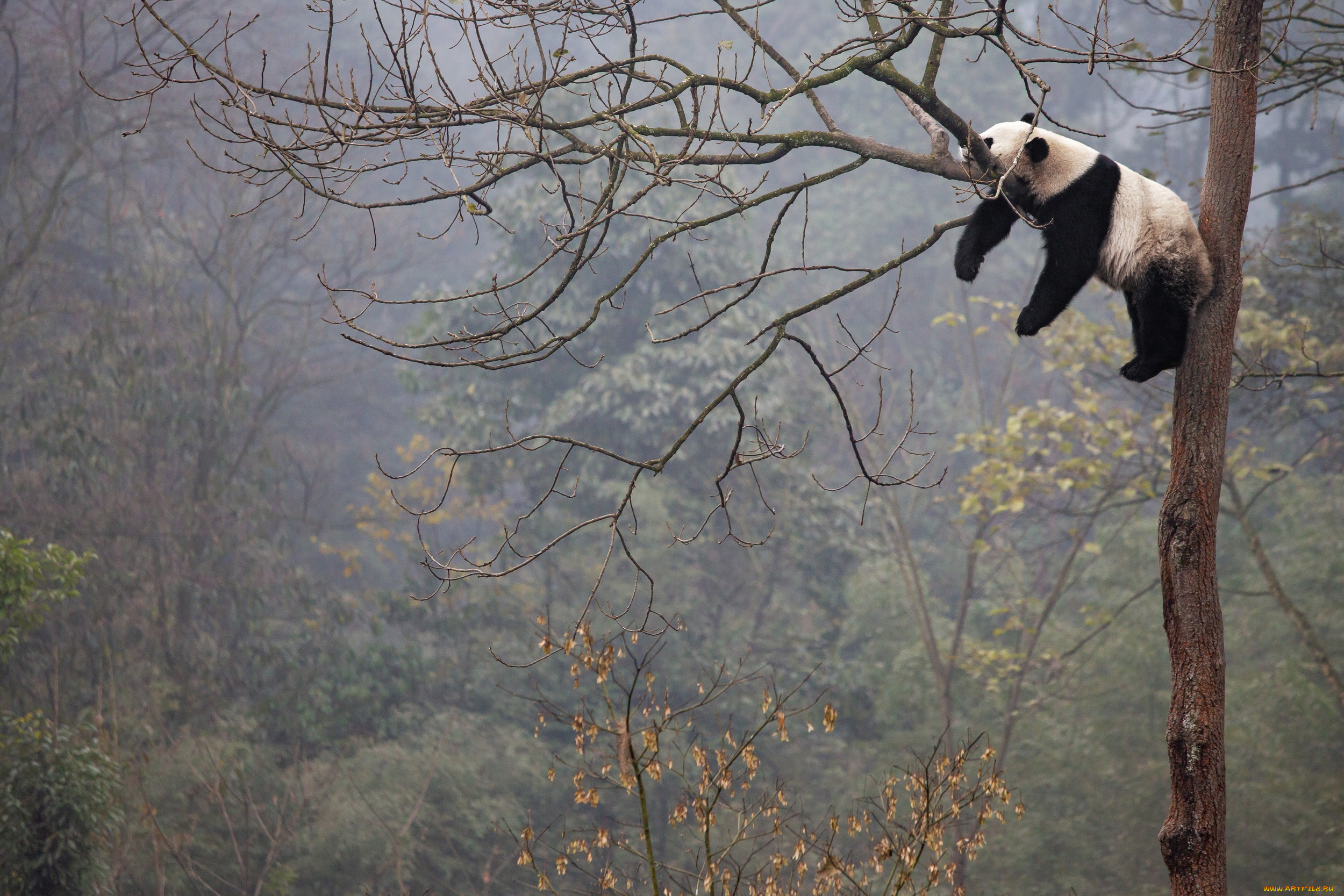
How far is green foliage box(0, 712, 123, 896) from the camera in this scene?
199 inches

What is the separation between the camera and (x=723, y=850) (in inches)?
117

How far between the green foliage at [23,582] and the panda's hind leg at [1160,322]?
5.68 meters

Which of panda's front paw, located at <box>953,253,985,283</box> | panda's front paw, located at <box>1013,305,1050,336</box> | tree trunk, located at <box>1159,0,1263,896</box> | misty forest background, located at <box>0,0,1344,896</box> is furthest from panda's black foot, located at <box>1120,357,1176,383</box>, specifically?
misty forest background, located at <box>0,0,1344,896</box>

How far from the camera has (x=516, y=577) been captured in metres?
11.9

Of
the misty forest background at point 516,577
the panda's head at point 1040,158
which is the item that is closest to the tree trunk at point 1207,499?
the panda's head at point 1040,158

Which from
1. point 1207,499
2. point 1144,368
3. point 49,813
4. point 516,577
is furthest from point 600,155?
point 516,577

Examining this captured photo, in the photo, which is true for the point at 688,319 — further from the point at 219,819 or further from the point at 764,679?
the point at 219,819

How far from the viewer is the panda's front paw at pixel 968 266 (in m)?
3.11

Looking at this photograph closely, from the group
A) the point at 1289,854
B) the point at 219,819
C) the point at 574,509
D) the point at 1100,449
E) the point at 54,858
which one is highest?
the point at 574,509

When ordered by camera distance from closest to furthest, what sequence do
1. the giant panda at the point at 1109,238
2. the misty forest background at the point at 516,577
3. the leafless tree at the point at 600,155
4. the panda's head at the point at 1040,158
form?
the leafless tree at the point at 600,155
the giant panda at the point at 1109,238
the panda's head at the point at 1040,158
the misty forest background at the point at 516,577

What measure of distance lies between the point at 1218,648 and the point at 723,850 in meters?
1.57

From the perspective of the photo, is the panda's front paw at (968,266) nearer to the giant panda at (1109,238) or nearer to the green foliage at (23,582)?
the giant panda at (1109,238)

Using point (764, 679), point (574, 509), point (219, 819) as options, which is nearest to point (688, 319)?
point (574, 509)

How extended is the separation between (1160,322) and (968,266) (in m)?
0.68
